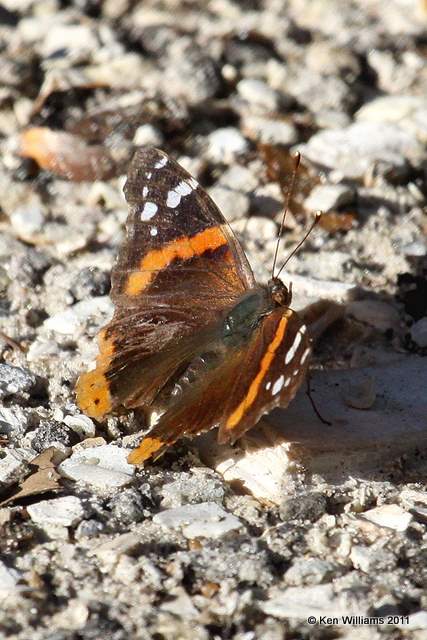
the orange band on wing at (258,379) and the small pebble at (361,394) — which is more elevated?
the small pebble at (361,394)

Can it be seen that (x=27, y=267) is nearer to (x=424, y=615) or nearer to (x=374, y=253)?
(x=374, y=253)

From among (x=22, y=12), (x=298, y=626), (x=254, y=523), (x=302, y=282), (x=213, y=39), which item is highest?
(x=22, y=12)

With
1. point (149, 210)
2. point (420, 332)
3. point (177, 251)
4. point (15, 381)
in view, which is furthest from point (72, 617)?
point (420, 332)

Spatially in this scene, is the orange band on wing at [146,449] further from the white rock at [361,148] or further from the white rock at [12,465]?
the white rock at [361,148]

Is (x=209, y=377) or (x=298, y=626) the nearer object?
(x=298, y=626)

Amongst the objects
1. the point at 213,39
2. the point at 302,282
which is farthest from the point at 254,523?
the point at 213,39

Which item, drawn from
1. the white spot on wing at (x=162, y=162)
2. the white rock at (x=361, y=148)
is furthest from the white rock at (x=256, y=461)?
the white rock at (x=361, y=148)
